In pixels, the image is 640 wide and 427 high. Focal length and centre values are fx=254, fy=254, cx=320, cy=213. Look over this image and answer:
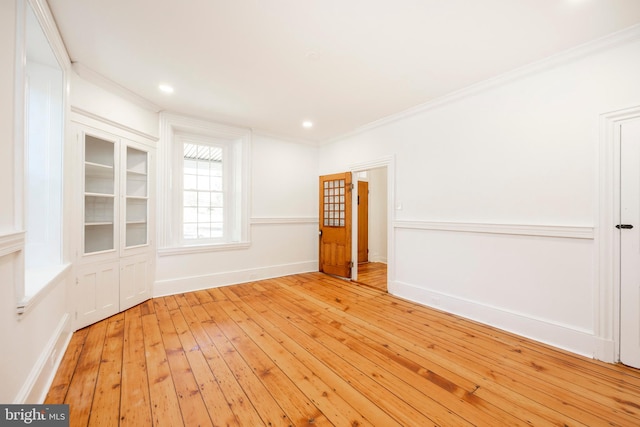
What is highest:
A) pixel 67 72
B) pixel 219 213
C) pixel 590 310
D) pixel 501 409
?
pixel 67 72

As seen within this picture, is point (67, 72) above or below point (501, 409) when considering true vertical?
above

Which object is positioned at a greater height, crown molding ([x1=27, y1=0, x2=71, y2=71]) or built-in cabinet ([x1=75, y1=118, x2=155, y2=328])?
crown molding ([x1=27, y1=0, x2=71, y2=71])

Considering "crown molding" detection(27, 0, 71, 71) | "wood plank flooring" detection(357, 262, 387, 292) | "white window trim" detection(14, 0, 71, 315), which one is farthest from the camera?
"wood plank flooring" detection(357, 262, 387, 292)

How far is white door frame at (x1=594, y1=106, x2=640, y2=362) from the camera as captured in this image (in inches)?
85.6

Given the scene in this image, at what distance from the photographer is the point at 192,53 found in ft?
8.14

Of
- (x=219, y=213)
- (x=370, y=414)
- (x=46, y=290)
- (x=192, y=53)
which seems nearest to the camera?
(x=370, y=414)

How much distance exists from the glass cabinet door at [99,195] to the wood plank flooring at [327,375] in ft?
3.16

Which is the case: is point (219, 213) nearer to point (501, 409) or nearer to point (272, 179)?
point (272, 179)

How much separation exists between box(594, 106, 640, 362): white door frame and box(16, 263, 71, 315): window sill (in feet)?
14.1

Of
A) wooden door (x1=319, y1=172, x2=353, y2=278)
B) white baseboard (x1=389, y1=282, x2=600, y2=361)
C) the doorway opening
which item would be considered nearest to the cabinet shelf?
wooden door (x1=319, y1=172, x2=353, y2=278)

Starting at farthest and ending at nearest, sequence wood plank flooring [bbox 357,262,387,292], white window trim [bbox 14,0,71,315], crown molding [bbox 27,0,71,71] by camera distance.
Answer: wood plank flooring [bbox 357,262,387,292], crown molding [bbox 27,0,71,71], white window trim [bbox 14,0,71,315]

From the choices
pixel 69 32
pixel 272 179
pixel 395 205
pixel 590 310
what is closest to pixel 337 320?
pixel 395 205

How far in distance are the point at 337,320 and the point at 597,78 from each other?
11.4 feet

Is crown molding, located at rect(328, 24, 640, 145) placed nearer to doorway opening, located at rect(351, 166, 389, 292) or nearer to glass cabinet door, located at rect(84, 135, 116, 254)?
doorway opening, located at rect(351, 166, 389, 292)
